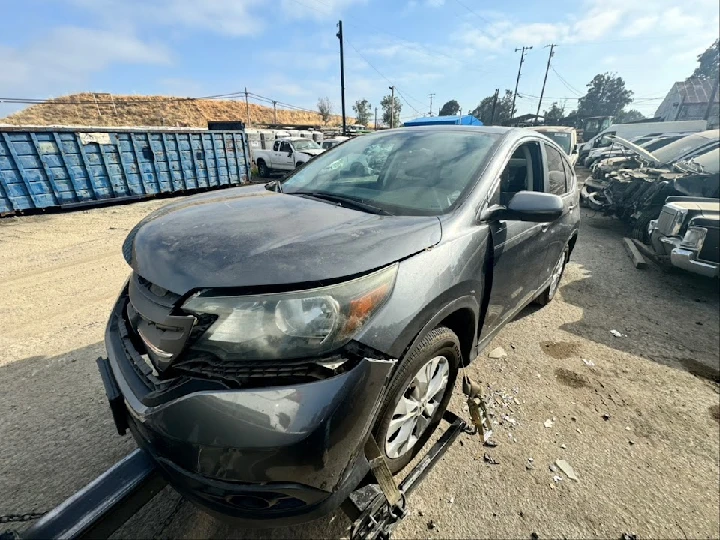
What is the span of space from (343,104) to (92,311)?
24.9 m

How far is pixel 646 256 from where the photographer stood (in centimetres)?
546

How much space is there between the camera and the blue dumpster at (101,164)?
295 inches

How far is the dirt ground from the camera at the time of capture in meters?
1.73

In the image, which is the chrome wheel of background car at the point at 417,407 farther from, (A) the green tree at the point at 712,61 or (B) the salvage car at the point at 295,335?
(A) the green tree at the point at 712,61

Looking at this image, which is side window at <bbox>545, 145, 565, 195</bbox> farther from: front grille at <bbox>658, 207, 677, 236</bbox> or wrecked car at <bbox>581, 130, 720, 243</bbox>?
wrecked car at <bbox>581, 130, 720, 243</bbox>

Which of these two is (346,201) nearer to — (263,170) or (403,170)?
(403,170)

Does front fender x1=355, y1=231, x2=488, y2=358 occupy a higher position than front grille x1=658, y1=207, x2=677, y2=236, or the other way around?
front fender x1=355, y1=231, x2=488, y2=358

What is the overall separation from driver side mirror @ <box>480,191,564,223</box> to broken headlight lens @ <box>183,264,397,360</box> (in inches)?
45.2

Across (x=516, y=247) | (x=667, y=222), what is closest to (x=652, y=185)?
(x=667, y=222)

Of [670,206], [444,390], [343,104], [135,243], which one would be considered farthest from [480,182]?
[343,104]

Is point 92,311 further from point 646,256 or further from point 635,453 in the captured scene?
point 646,256

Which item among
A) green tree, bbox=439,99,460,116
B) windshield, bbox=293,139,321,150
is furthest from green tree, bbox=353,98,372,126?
windshield, bbox=293,139,321,150

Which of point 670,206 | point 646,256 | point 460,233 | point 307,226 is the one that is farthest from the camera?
point 646,256

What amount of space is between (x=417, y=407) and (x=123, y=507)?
1.24 metres
